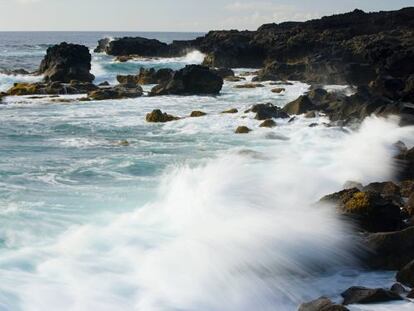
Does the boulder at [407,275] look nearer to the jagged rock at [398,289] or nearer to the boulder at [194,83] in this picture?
the jagged rock at [398,289]

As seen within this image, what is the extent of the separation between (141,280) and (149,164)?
788 centimetres

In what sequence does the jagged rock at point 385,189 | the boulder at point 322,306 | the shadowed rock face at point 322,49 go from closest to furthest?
the boulder at point 322,306 → the jagged rock at point 385,189 → the shadowed rock face at point 322,49

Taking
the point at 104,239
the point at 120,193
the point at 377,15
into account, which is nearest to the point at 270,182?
the point at 120,193

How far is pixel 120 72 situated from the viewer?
2101 inches

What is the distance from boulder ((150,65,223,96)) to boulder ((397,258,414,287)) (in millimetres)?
28455

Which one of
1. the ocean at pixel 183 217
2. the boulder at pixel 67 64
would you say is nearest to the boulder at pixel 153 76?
the boulder at pixel 67 64

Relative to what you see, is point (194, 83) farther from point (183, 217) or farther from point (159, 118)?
point (183, 217)

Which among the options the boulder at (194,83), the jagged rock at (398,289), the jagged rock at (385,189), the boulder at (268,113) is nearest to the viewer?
the jagged rock at (398,289)

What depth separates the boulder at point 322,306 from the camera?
249 inches

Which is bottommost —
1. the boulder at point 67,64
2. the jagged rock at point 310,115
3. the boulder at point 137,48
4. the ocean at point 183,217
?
the ocean at point 183,217

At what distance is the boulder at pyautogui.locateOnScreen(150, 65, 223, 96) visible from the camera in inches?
1385

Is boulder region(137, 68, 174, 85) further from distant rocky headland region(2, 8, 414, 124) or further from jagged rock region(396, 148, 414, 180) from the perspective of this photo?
jagged rock region(396, 148, 414, 180)

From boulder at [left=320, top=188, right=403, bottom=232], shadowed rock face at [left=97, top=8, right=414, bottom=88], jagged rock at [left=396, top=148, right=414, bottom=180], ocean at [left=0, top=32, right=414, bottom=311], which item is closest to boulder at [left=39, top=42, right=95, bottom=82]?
shadowed rock face at [left=97, top=8, right=414, bottom=88]

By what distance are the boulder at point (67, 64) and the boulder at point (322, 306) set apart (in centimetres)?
3676
